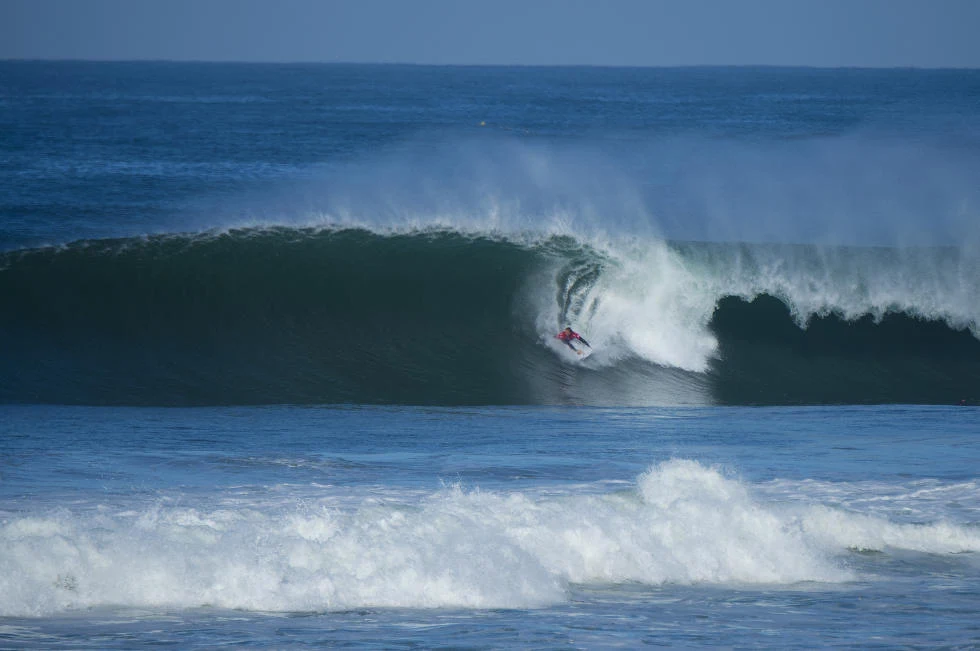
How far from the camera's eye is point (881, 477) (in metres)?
8.81

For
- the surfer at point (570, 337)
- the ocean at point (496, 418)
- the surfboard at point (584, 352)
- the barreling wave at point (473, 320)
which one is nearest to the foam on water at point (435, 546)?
the ocean at point (496, 418)

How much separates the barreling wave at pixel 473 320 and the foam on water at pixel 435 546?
448cm

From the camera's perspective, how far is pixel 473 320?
14570mm

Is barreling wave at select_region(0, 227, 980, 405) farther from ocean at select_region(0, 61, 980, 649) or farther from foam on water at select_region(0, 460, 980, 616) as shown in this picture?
foam on water at select_region(0, 460, 980, 616)

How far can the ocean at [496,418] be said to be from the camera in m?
6.48

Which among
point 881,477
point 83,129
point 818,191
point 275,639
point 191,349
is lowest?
point 275,639

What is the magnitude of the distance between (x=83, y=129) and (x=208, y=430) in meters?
41.8

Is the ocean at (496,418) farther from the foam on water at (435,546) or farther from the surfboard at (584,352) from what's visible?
the surfboard at (584,352)

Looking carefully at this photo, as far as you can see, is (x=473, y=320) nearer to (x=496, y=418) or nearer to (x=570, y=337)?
(x=570, y=337)

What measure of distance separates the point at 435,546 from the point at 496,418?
4.38m

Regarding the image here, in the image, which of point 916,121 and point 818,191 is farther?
point 916,121

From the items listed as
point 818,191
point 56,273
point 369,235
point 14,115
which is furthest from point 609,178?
point 14,115

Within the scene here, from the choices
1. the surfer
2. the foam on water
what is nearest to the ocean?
the foam on water

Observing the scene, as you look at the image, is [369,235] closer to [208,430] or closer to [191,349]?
[191,349]
